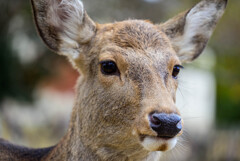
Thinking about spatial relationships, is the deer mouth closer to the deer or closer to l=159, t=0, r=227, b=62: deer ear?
the deer

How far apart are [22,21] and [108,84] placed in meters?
12.6

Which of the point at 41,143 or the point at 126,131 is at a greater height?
the point at 126,131

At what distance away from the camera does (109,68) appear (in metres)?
4.88

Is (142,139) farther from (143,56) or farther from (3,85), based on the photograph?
(3,85)

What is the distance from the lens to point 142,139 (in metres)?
4.26

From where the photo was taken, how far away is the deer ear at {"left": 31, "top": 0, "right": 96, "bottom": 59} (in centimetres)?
538

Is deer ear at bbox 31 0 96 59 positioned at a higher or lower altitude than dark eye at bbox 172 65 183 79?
higher

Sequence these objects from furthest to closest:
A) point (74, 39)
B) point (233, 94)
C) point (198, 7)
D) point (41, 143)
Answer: point (233, 94) → point (41, 143) → point (198, 7) → point (74, 39)

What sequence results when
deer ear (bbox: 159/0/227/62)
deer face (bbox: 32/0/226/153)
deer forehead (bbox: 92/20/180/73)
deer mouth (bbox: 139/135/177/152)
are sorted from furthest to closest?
deer ear (bbox: 159/0/227/62), deer forehead (bbox: 92/20/180/73), deer face (bbox: 32/0/226/153), deer mouth (bbox: 139/135/177/152)

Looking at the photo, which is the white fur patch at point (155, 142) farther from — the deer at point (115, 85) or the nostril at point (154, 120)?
the nostril at point (154, 120)

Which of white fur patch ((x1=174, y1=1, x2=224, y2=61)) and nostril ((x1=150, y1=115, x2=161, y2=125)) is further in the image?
white fur patch ((x1=174, y1=1, x2=224, y2=61))

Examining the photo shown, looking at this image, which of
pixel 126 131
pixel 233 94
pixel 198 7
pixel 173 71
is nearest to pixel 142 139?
pixel 126 131

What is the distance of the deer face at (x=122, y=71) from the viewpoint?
13.8ft

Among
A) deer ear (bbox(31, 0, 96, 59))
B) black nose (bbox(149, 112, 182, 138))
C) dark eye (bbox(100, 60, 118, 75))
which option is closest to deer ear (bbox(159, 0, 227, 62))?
deer ear (bbox(31, 0, 96, 59))
